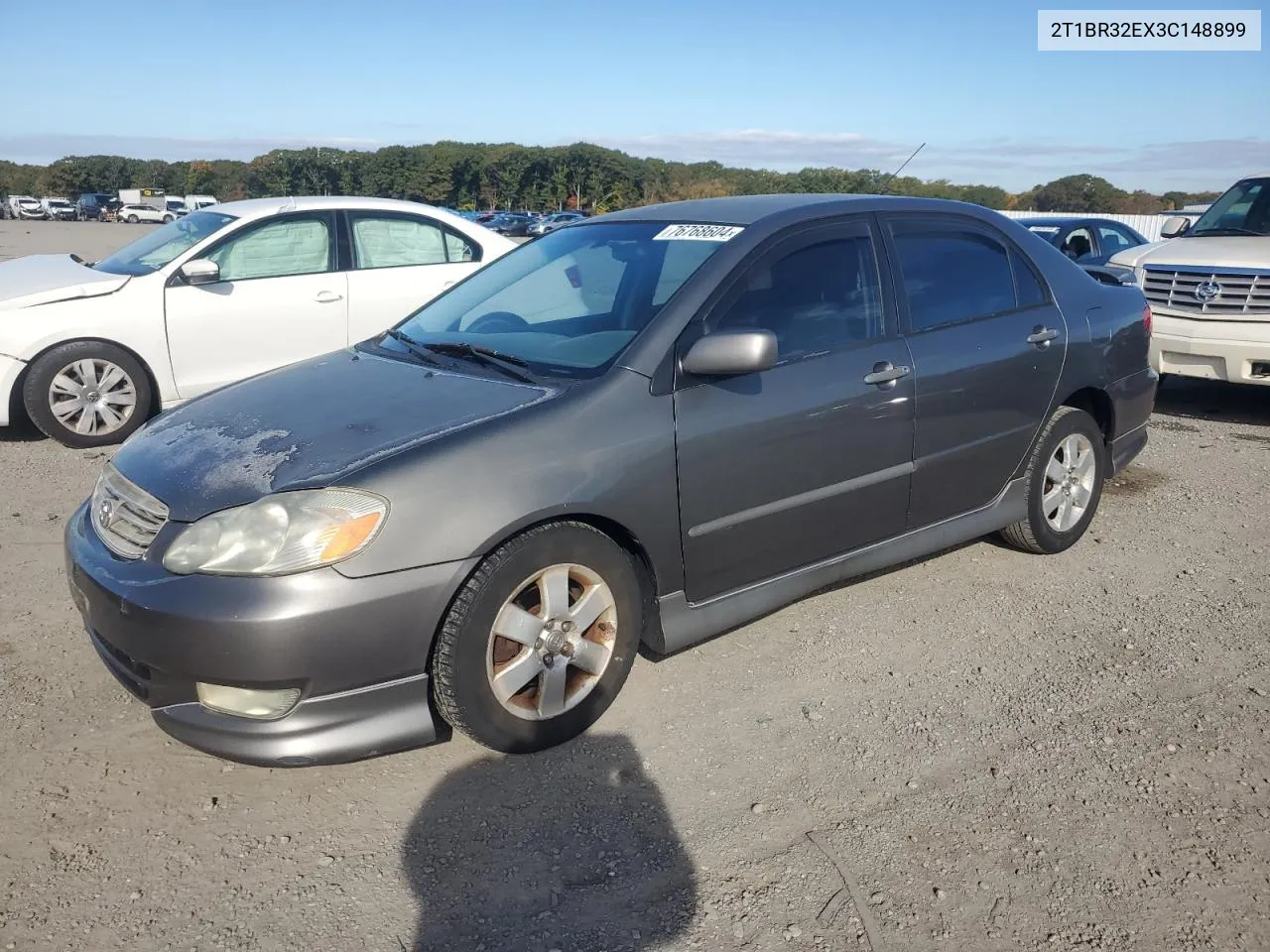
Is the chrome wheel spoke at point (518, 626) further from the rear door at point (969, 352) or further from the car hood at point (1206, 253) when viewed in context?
the car hood at point (1206, 253)

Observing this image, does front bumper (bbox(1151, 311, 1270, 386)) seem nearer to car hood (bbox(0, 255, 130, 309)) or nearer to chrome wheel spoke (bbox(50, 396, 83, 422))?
car hood (bbox(0, 255, 130, 309))

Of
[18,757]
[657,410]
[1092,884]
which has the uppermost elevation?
[657,410]

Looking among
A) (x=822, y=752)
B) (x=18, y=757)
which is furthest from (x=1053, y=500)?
(x=18, y=757)

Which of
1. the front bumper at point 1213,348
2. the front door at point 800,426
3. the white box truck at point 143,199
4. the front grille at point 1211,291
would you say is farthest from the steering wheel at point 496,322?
the white box truck at point 143,199

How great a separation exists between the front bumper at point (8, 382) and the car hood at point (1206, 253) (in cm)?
830

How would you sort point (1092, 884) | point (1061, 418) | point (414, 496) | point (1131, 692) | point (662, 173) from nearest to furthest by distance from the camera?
point (1092, 884) < point (414, 496) < point (1131, 692) < point (1061, 418) < point (662, 173)

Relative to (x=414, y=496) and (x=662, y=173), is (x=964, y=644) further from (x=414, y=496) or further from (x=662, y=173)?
(x=662, y=173)

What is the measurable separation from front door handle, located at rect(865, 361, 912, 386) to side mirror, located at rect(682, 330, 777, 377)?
2.09 feet

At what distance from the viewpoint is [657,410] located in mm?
3107

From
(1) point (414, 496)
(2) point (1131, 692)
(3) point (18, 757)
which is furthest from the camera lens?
(2) point (1131, 692)

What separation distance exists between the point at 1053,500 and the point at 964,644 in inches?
45.7

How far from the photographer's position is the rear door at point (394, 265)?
23.2 feet

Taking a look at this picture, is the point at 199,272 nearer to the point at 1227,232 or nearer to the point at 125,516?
the point at 125,516

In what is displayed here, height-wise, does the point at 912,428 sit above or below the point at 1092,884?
above
